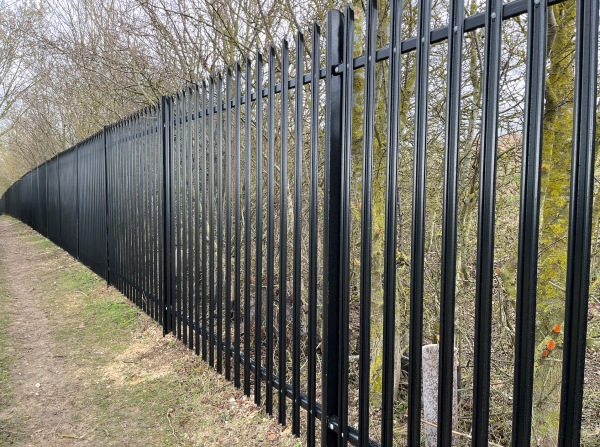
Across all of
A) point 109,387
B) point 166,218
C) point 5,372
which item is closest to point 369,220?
point 109,387

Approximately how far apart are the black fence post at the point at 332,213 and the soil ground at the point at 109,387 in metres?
0.71

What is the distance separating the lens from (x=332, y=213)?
231cm

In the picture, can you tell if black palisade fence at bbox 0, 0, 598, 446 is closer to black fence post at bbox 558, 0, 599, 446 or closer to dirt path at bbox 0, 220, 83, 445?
black fence post at bbox 558, 0, 599, 446

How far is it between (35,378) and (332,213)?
3.36m

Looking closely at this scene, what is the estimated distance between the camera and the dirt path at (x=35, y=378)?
3.18 meters

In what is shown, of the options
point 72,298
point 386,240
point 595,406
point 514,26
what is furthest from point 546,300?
point 72,298

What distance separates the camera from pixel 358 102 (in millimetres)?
3189

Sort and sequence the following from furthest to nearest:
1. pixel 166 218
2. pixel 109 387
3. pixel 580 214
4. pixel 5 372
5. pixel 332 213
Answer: pixel 166 218 → pixel 5 372 → pixel 109 387 → pixel 332 213 → pixel 580 214

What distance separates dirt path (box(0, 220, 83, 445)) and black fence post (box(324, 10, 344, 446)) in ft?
6.61

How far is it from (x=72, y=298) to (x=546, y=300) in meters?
6.38

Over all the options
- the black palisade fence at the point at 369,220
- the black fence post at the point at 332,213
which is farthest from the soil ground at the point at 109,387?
the black fence post at the point at 332,213

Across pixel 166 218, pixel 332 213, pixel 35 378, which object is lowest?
pixel 35 378

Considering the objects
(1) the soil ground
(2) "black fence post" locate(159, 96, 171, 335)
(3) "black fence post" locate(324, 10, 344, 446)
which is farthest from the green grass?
(3) "black fence post" locate(324, 10, 344, 446)

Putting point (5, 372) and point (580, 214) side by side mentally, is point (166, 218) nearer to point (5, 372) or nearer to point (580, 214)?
point (5, 372)
